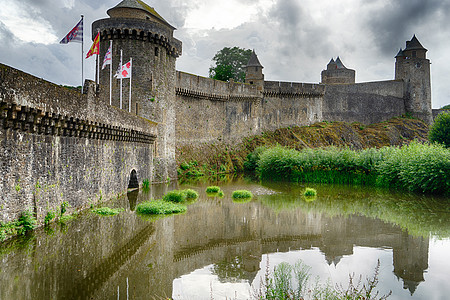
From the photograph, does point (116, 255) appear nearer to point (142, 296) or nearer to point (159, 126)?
point (142, 296)

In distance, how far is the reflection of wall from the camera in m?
6.77

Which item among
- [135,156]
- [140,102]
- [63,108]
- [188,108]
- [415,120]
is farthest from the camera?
[415,120]

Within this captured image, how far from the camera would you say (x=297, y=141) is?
137ft

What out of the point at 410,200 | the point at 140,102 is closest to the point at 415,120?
the point at 410,200

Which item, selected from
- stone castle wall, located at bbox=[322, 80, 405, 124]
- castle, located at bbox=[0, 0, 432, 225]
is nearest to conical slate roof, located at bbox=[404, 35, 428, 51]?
castle, located at bbox=[0, 0, 432, 225]

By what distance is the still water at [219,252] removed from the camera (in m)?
6.81

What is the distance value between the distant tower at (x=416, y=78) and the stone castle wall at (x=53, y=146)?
4711 centimetres

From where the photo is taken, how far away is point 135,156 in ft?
64.3

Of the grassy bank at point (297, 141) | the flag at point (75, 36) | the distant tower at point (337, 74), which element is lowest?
the grassy bank at point (297, 141)

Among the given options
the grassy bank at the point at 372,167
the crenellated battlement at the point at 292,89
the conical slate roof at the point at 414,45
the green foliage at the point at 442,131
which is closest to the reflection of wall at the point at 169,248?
the grassy bank at the point at 372,167

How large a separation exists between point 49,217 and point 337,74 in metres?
56.8

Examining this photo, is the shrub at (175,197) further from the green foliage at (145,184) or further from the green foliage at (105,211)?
the green foliage at (145,184)

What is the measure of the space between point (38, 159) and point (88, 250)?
290cm

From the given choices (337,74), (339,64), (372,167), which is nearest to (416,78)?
(337,74)
